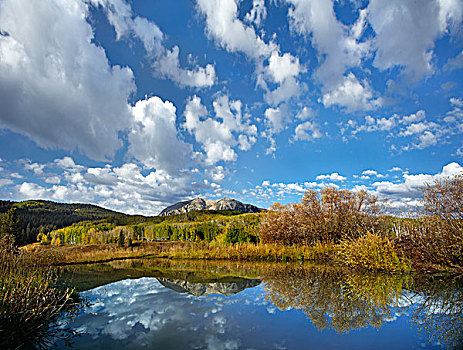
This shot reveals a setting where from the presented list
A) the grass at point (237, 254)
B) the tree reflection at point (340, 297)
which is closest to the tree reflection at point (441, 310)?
the tree reflection at point (340, 297)

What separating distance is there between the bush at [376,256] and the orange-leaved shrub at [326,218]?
8.58m

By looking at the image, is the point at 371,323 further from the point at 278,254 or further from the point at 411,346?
the point at 278,254

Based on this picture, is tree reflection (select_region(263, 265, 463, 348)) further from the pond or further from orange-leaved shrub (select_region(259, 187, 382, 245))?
orange-leaved shrub (select_region(259, 187, 382, 245))

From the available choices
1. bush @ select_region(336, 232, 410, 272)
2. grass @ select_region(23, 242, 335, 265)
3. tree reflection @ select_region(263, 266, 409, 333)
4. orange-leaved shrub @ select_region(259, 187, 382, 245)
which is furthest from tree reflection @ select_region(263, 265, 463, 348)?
orange-leaved shrub @ select_region(259, 187, 382, 245)

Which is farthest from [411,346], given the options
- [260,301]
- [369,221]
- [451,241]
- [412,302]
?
[369,221]

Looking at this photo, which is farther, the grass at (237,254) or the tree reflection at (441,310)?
the grass at (237,254)

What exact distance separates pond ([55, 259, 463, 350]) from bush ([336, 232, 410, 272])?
1276mm

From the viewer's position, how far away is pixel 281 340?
4.98 meters

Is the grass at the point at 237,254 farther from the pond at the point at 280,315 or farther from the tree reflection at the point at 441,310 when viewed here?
the tree reflection at the point at 441,310

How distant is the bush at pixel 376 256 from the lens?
11.8 meters

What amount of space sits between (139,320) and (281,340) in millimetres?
3726

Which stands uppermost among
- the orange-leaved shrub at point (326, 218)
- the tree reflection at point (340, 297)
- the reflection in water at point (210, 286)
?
the orange-leaved shrub at point (326, 218)

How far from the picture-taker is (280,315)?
6516 mm

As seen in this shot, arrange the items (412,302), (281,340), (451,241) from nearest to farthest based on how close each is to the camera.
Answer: (281,340)
(412,302)
(451,241)
